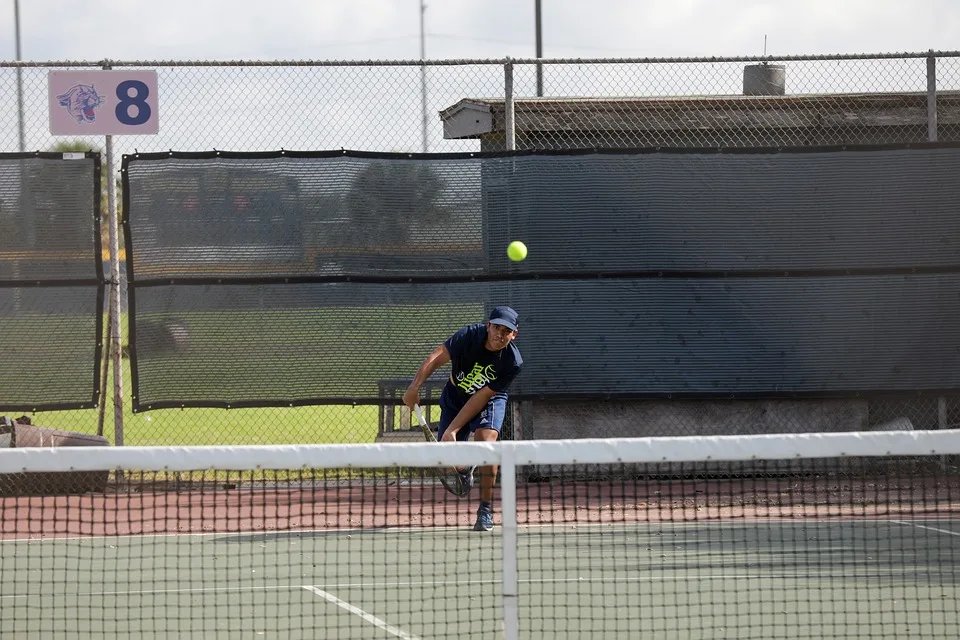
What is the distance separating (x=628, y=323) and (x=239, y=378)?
2.80 m

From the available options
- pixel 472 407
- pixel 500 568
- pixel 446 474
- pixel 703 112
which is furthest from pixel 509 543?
pixel 703 112

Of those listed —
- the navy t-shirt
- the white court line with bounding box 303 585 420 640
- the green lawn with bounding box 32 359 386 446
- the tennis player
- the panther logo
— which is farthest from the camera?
the green lawn with bounding box 32 359 386 446

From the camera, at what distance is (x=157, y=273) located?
891 cm

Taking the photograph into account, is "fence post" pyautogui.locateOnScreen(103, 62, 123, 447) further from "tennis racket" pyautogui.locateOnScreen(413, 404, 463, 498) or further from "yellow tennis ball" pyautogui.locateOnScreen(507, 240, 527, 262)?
"yellow tennis ball" pyautogui.locateOnScreen(507, 240, 527, 262)

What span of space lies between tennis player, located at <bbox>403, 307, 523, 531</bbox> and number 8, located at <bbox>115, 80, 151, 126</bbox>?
283 cm

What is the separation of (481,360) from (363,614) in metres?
2.59

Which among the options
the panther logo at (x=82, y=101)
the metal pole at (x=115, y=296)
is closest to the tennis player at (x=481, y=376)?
the metal pole at (x=115, y=296)

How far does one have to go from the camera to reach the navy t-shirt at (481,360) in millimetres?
7625

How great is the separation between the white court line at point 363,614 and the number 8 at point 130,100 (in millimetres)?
4120

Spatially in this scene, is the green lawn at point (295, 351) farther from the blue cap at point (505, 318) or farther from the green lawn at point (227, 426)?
the green lawn at point (227, 426)

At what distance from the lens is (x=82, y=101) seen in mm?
8711

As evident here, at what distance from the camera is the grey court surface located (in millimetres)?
5082

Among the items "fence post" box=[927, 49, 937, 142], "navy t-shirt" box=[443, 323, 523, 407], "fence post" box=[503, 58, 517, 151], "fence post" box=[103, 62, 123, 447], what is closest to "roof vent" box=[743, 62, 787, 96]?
"fence post" box=[927, 49, 937, 142]

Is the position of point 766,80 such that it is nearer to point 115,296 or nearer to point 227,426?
point 115,296
